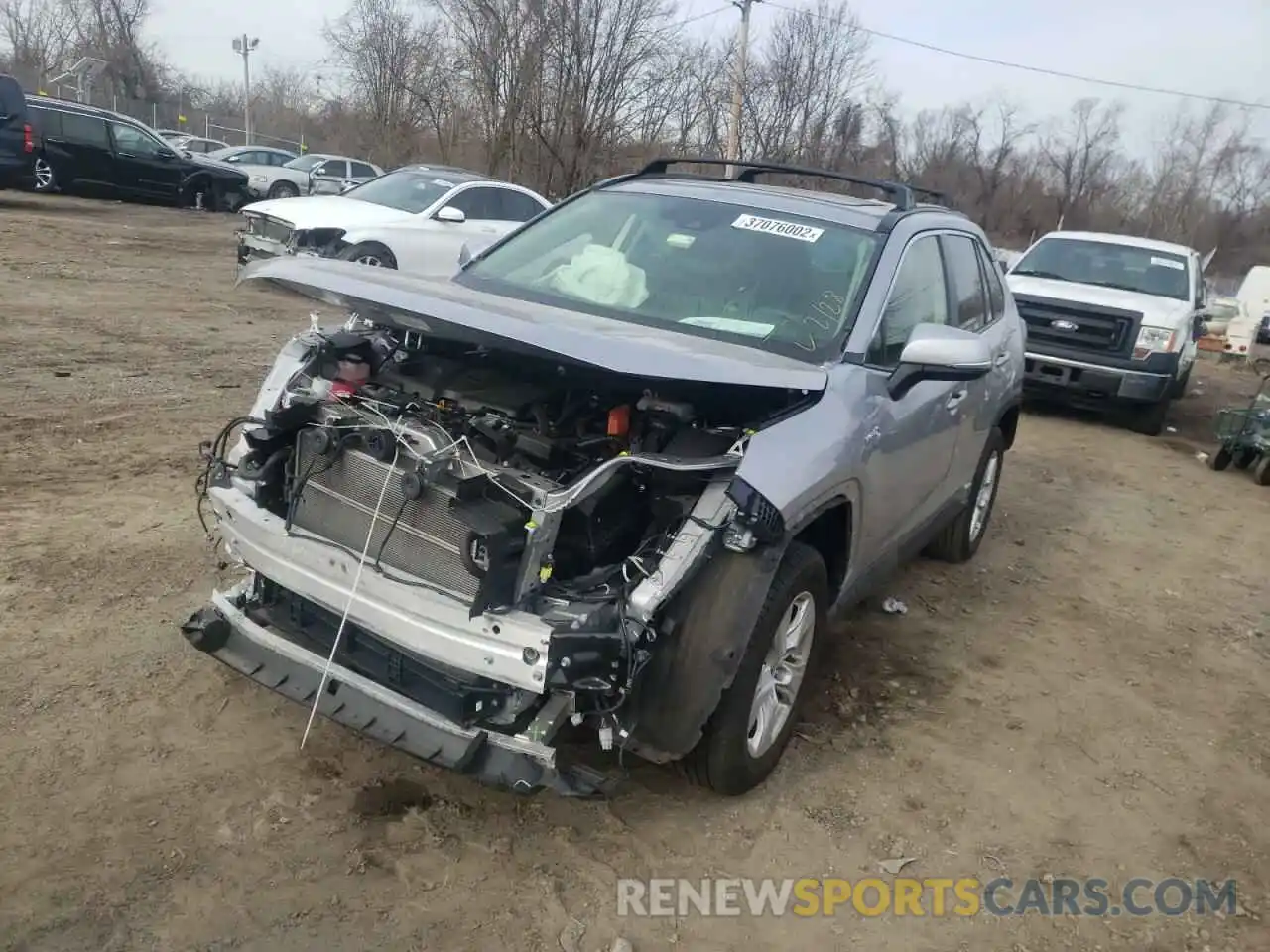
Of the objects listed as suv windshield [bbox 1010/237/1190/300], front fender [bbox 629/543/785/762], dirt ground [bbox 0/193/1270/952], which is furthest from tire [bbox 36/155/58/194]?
front fender [bbox 629/543/785/762]

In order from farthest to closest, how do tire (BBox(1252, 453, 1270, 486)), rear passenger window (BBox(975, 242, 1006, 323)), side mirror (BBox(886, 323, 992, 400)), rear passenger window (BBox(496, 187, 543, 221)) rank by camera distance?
1. rear passenger window (BBox(496, 187, 543, 221))
2. tire (BBox(1252, 453, 1270, 486))
3. rear passenger window (BBox(975, 242, 1006, 323))
4. side mirror (BBox(886, 323, 992, 400))

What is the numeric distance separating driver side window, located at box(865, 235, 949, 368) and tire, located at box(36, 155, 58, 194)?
17.0 m

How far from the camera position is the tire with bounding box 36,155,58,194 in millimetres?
16772

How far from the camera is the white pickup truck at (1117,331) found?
991cm

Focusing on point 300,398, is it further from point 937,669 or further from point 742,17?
point 742,17

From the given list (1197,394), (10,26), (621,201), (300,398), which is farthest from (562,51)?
(10,26)

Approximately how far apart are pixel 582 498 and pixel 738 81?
71.7 ft

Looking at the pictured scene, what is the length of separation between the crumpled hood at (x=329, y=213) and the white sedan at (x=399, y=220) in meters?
0.01

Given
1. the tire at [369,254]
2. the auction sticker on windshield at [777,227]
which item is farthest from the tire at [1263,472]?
the tire at [369,254]

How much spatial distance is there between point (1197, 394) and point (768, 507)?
13431 mm

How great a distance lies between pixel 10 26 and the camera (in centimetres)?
4956

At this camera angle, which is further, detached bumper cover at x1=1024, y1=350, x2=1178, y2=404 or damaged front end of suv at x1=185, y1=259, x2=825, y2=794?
detached bumper cover at x1=1024, y1=350, x2=1178, y2=404

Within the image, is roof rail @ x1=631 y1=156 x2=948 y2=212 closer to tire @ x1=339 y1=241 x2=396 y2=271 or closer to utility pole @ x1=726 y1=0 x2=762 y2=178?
tire @ x1=339 y1=241 x2=396 y2=271

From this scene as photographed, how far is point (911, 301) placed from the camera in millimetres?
4109
